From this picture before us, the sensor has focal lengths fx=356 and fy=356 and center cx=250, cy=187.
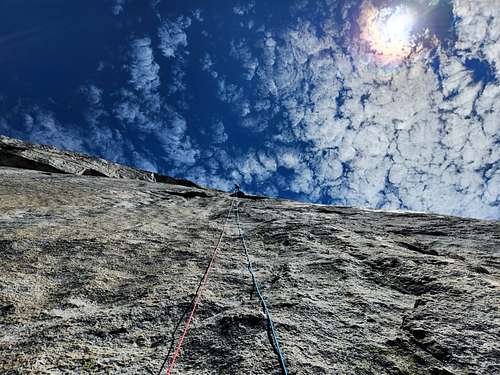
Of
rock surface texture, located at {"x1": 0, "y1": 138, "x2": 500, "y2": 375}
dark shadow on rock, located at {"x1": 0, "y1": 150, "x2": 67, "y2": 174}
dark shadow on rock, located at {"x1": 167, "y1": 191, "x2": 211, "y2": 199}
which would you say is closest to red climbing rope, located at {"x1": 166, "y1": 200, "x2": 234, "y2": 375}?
rock surface texture, located at {"x1": 0, "y1": 138, "x2": 500, "y2": 375}

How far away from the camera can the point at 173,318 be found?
427 cm

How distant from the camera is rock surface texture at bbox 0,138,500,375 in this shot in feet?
11.6

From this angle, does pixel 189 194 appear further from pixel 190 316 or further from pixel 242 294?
pixel 190 316

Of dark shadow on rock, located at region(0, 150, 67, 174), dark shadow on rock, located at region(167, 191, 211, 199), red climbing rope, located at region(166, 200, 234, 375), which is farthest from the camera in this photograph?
dark shadow on rock, located at region(0, 150, 67, 174)

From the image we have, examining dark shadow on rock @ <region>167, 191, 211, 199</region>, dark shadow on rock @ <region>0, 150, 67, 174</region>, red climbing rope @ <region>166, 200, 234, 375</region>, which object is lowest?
red climbing rope @ <region>166, 200, 234, 375</region>

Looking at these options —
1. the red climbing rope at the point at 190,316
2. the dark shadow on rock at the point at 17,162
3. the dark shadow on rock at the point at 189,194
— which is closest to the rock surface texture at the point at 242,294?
the red climbing rope at the point at 190,316

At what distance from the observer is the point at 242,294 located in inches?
197

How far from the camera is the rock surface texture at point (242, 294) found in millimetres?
3537

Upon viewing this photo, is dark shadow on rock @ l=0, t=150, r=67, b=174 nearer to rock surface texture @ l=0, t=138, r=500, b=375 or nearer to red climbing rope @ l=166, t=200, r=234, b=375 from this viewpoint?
rock surface texture @ l=0, t=138, r=500, b=375

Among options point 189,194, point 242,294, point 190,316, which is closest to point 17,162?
point 189,194

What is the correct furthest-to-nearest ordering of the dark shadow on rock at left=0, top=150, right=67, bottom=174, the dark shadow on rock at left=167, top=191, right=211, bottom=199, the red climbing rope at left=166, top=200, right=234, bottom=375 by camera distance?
the dark shadow on rock at left=0, top=150, right=67, bottom=174
the dark shadow on rock at left=167, top=191, right=211, bottom=199
the red climbing rope at left=166, top=200, right=234, bottom=375

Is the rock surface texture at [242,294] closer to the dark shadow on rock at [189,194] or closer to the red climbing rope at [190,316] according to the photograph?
the red climbing rope at [190,316]

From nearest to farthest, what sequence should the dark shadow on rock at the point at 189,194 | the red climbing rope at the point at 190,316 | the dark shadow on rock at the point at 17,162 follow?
1. the red climbing rope at the point at 190,316
2. the dark shadow on rock at the point at 189,194
3. the dark shadow on rock at the point at 17,162

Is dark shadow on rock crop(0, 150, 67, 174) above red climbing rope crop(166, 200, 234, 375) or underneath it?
above
